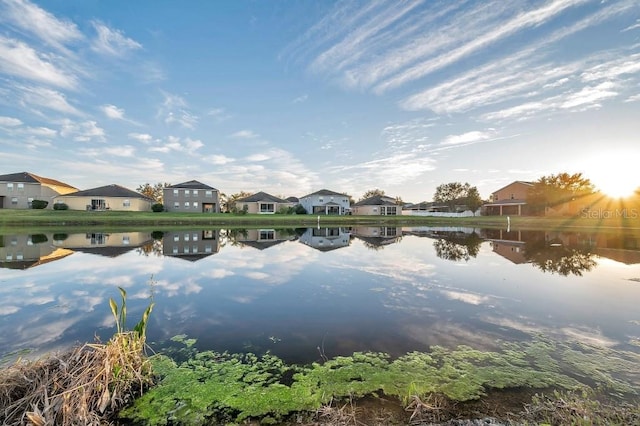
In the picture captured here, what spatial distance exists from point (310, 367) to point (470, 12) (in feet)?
72.3

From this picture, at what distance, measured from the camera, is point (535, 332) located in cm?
615

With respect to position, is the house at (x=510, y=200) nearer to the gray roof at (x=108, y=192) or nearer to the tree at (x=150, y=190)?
the gray roof at (x=108, y=192)

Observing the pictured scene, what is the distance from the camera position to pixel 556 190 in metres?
49.1

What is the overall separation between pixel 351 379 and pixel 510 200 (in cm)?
7730

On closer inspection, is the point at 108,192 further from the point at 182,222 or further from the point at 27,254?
the point at 27,254

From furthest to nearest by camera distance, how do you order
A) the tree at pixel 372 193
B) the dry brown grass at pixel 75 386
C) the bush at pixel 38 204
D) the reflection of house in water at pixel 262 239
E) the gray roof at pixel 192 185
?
the tree at pixel 372 193 → the gray roof at pixel 192 185 → the bush at pixel 38 204 → the reflection of house in water at pixel 262 239 → the dry brown grass at pixel 75 386

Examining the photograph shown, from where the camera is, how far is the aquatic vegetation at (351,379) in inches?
140

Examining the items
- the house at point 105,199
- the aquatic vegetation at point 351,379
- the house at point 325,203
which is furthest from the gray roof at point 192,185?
the aquatic vegetation at point 351,379

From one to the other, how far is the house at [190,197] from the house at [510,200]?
6699 cm

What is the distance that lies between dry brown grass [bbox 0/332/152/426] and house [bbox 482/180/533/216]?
7209 cm

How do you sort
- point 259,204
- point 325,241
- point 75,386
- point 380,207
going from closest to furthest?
1. point 75,386
2. point 325,241
3. point 259,204
4. point 380,207

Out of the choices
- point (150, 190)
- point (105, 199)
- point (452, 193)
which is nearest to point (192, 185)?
point (105, 199)

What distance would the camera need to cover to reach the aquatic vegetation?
3.56 meters

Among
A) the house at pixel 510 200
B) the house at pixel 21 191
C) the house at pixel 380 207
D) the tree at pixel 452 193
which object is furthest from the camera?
the tree at pixel 452 193
